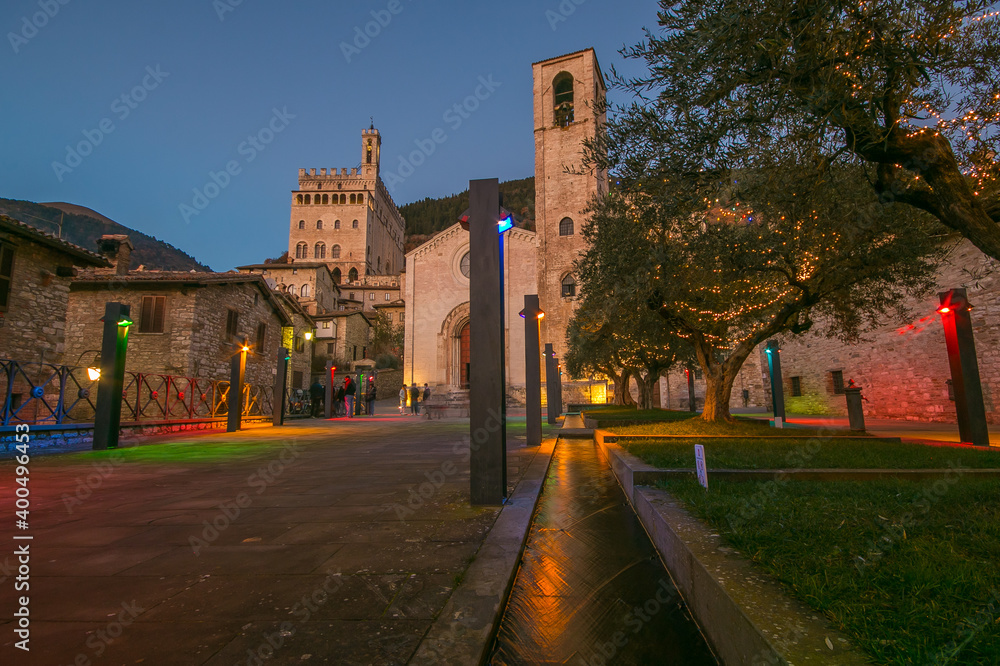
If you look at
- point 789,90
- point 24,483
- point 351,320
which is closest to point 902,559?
point 789,90

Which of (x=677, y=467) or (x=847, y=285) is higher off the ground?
(x=847, y=285)

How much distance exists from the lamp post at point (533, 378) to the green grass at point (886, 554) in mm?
4907

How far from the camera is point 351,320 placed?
1593 inches

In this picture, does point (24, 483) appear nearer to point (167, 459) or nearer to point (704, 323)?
point (167, 459)

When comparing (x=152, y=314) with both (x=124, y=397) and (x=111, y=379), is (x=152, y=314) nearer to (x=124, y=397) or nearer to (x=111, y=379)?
(x=124, y=397)

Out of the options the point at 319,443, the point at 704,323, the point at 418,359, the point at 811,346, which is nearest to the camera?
the point at 319,443

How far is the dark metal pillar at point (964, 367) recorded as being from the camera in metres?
7.81

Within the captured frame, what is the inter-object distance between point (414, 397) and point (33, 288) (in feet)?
55.8

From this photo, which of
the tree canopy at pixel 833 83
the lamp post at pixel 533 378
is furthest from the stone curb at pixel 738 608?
the lamp post at pixel 533 378

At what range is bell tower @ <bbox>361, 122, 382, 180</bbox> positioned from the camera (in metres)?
75.1

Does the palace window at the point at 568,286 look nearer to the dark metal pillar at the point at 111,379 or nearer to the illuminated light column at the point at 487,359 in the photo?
the dark metal pillar at the point at 111,379

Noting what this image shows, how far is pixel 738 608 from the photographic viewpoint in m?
1.75

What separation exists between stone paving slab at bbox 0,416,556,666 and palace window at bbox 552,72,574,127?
3332 centimetres

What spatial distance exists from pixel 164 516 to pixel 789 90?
658 cm
